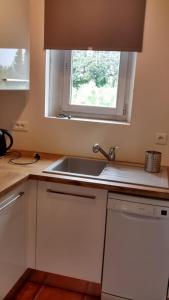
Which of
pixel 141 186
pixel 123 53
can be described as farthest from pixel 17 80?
pixel 141 186

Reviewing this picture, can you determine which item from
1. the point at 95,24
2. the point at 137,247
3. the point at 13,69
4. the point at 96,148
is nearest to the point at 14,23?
the point at 13,69

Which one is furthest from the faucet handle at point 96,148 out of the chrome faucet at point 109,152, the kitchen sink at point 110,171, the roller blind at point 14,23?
the roller blind at point 14,23

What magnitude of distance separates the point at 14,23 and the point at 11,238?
1.42 m

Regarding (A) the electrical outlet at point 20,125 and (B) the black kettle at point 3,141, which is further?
(A) the electrical outlet at point 20,125

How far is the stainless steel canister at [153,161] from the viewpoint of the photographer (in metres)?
1.87

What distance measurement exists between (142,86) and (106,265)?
125cm

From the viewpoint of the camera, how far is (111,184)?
1623 millimetres

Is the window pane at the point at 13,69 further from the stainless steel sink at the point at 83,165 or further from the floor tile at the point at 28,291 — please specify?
the floor tile at the point at 28,291

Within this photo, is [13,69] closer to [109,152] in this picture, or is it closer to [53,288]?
[109,152]

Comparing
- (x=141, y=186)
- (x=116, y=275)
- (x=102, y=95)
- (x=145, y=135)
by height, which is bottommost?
(x=116, y=275)

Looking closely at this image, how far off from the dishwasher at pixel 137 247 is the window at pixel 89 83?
0.88 metres

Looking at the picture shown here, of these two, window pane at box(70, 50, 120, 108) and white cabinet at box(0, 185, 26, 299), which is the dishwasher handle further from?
window pane at box(70, 50, 120, 108)

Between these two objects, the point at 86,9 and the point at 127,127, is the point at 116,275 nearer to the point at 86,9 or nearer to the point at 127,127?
the point at 127,127

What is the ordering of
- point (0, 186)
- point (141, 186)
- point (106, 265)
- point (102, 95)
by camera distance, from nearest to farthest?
point (0, 186), point (141, 186), point (106, 265), point (102, 95)
